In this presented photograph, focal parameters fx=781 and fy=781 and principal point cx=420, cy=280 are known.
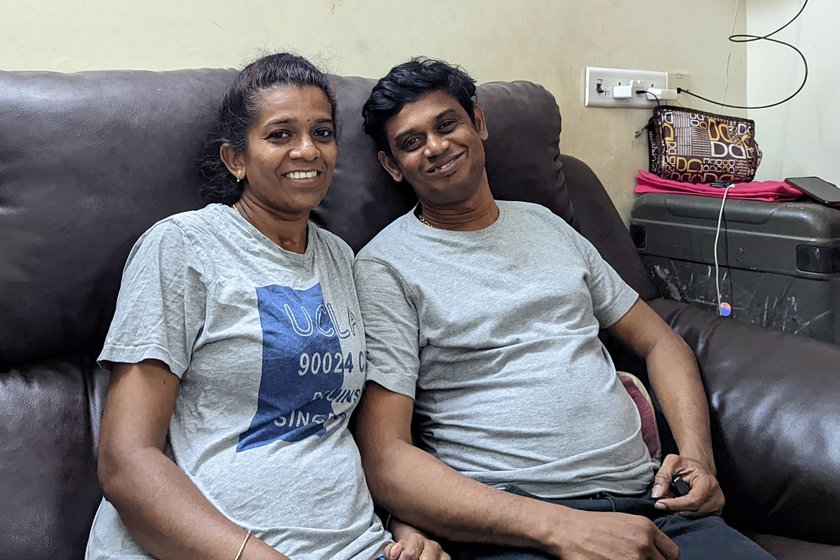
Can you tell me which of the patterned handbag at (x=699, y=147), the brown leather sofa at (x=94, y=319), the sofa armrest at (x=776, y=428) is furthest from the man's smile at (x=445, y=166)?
the patterned handbag at (x=699, y=147)

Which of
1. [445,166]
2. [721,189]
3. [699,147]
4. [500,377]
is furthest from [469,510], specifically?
[699,147]

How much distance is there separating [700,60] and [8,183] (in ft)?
6.06

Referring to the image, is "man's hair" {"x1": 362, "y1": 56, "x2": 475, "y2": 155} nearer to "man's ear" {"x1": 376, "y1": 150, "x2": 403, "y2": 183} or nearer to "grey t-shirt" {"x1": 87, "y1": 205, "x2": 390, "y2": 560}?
"man's ear" {"x1": 376, "y1": 150, "x2": 403, "y2": 183}

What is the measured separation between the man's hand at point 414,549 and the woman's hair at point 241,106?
0.54 m

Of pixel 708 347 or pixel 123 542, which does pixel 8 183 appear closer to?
pixel 123 542

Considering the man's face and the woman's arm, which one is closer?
the woman's arm

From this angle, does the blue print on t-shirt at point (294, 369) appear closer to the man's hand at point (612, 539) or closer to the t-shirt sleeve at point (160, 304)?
the t-shirt sleeve at point (160, 304)

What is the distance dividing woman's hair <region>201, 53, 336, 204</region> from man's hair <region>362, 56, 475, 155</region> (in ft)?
0.55

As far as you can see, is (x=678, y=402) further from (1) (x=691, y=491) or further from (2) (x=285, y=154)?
(2) (x=285, y=154)

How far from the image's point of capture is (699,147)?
202cm

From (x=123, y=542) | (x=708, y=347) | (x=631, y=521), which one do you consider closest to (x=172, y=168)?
(x=123, y=542)

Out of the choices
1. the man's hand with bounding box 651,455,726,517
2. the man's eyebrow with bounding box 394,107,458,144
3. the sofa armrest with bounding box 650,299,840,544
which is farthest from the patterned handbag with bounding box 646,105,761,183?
the man's hand with bounding box 651,455,726,517

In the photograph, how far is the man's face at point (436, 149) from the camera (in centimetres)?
131

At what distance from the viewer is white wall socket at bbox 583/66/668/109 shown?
1.98 m
